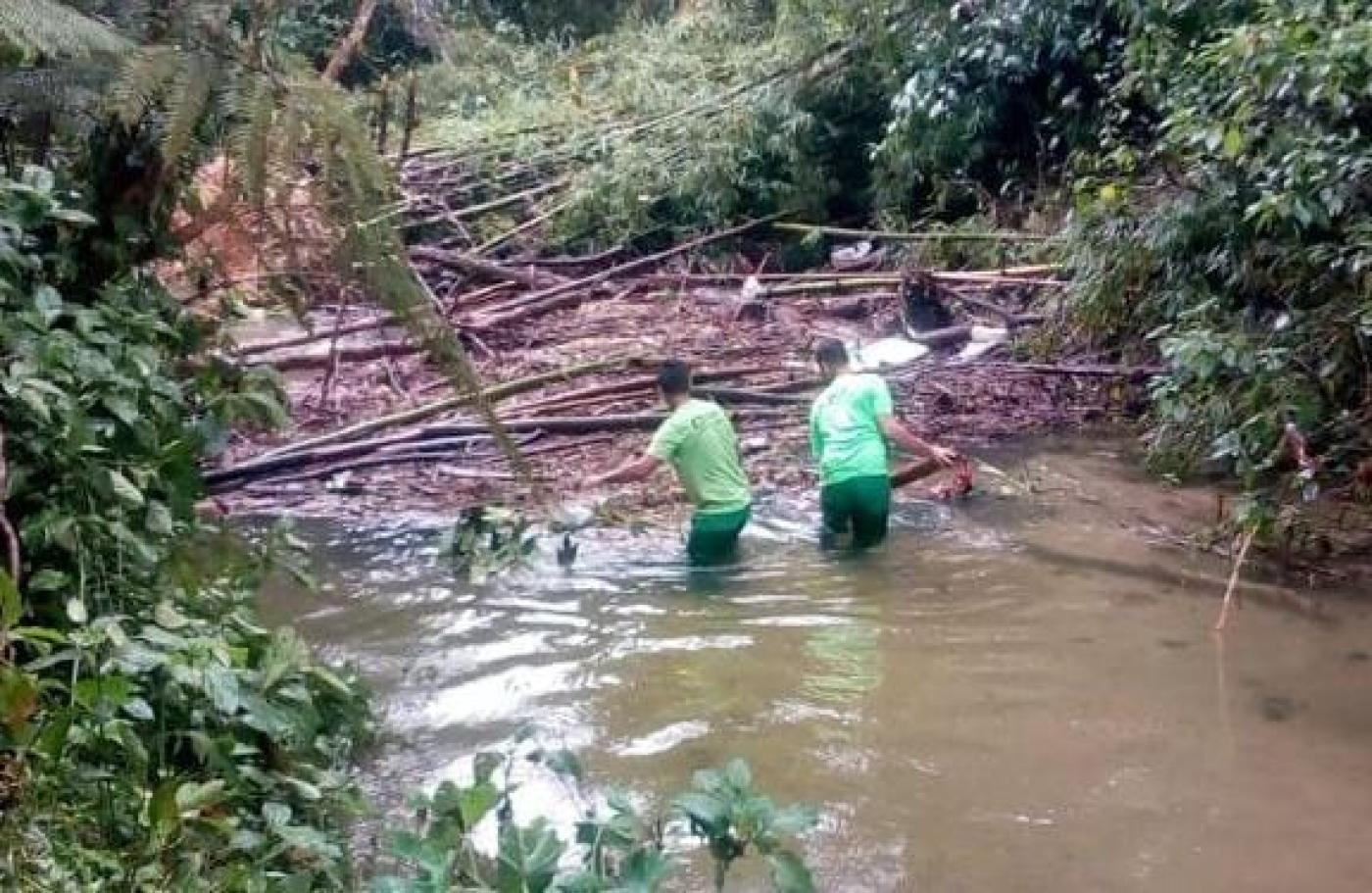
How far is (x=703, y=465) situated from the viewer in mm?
7484

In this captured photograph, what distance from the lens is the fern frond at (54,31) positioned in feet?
9.05

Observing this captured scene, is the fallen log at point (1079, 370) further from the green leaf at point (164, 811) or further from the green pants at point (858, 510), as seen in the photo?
the green leaf at point (164, 811)

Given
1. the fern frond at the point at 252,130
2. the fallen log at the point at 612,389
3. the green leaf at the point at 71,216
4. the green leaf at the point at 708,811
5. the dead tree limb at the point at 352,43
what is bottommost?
the fallen log at the point at 612,389

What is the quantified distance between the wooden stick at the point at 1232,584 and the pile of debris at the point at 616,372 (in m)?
2.62

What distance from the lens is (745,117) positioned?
1473cm

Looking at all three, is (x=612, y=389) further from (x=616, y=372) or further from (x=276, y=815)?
(x=276, y=815)

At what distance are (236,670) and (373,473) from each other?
5.27 meters

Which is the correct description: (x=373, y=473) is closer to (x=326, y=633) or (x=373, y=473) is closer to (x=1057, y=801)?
(x=326, y=633)

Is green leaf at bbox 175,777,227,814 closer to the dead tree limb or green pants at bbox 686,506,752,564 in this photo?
the dead tree limb

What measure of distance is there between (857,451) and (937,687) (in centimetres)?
190

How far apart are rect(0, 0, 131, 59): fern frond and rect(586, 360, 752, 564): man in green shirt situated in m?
4.68

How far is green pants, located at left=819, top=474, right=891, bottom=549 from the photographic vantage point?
7.69 meters

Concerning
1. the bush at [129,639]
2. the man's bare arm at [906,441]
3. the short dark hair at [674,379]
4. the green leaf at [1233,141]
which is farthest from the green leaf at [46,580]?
the green leaf at [1233,141]

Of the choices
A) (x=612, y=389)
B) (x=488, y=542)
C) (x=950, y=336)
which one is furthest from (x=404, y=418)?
(x=950, y=336)
